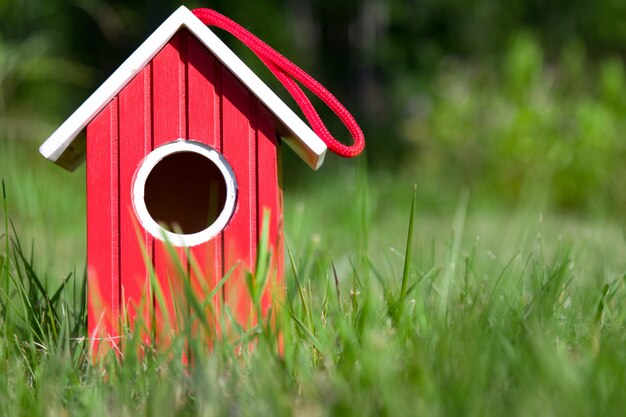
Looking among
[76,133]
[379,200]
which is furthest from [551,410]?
[379,200]

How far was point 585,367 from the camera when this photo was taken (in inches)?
55.7

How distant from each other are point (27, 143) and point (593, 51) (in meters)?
14.1

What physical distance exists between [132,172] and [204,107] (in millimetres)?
223

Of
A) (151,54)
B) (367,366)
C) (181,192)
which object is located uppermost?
(151,54)

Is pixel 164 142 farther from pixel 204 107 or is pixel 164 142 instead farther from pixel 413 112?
pixel 413 112

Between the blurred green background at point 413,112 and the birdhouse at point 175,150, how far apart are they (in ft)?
6.59

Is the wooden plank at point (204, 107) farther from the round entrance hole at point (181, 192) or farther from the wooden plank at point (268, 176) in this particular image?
the round entrance hole at point (181, 192)

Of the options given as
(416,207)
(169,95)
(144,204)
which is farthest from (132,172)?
(416,207)

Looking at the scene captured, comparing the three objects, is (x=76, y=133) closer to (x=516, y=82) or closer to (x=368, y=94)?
(x=516, y=82)

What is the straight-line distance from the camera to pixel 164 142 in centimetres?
198

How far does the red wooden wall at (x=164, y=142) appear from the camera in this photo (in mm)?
1945

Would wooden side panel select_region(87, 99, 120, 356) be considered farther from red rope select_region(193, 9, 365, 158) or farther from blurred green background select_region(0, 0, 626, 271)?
blurred green background select_region(0, 0, 626, 271)

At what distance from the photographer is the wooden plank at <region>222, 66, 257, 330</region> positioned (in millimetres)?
1978

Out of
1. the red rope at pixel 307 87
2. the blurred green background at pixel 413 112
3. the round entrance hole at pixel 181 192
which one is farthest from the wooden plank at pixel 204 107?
the blurred green background at pixel 413 112
